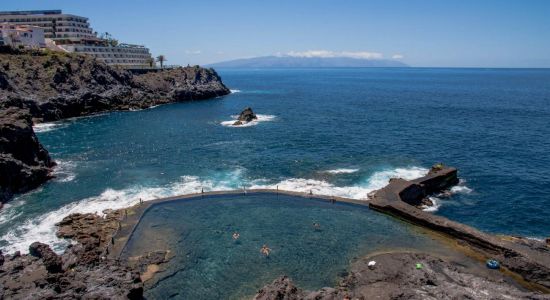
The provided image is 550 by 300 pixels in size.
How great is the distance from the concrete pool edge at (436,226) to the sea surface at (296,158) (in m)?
3.84

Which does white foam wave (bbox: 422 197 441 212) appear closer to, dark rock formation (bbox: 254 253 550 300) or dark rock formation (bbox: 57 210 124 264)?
dark rock formation (bbox: 254 253 550 300)

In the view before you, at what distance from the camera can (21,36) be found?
478 feet

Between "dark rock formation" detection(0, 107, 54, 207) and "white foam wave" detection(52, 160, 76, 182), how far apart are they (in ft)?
4.27

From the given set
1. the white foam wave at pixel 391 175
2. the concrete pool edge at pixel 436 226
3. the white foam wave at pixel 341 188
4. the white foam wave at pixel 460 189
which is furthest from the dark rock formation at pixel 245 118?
the white foam wave at pixel 460 189

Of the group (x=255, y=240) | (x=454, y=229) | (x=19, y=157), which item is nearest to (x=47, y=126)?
(x=19, y=157)

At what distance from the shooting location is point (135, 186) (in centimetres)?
6219

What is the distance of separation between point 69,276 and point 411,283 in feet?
89.8

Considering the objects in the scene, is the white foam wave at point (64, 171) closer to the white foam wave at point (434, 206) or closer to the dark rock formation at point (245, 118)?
the dark rock formation at point (245, 118)

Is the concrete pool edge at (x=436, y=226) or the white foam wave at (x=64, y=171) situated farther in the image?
the white foam wave at (x=64, y=171)

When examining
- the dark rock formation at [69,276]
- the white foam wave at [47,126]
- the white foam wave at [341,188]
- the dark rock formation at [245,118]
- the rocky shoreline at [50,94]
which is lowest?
the white foam wave at [341,188]

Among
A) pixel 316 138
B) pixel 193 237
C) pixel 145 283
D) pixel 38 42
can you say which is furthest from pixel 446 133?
pixel 38 42

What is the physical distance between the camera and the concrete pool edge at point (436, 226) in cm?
3772

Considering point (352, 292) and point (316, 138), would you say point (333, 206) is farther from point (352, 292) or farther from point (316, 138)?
point (316, 138)

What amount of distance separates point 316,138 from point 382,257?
56.1 m
